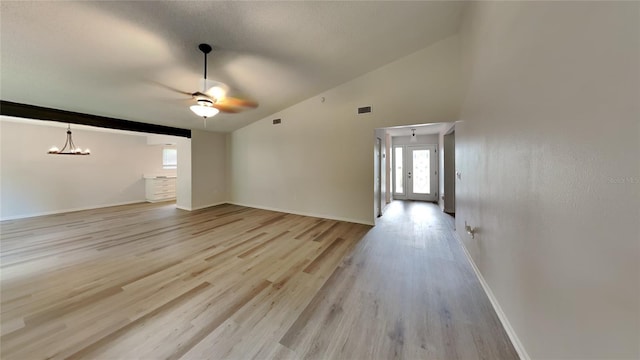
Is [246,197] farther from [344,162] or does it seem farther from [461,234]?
[461,234]

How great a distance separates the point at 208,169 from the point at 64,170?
394cm

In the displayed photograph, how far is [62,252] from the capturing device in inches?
123

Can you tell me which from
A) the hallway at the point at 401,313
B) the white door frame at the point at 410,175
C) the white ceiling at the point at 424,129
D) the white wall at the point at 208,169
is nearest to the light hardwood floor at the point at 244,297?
the hallway at the point at 401,313

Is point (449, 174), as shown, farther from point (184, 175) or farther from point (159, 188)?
point (159, 188)

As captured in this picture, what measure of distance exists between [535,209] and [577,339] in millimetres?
664

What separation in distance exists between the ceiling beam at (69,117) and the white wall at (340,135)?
7.70 feet

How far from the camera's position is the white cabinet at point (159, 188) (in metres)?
7.36

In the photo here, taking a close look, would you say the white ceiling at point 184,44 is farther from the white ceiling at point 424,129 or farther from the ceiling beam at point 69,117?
the white ceiling at point 424,129

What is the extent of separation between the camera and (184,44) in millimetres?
2730

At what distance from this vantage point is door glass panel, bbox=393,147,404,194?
7844 millimetres

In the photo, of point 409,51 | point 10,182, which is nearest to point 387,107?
point 409,51

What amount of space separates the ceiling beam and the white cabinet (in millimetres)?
2911

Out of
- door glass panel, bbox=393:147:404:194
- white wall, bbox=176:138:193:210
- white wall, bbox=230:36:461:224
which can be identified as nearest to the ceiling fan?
white wall, bbox=230:36:461:224

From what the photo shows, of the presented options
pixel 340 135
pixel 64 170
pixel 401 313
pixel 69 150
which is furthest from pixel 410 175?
pixel 64 170
